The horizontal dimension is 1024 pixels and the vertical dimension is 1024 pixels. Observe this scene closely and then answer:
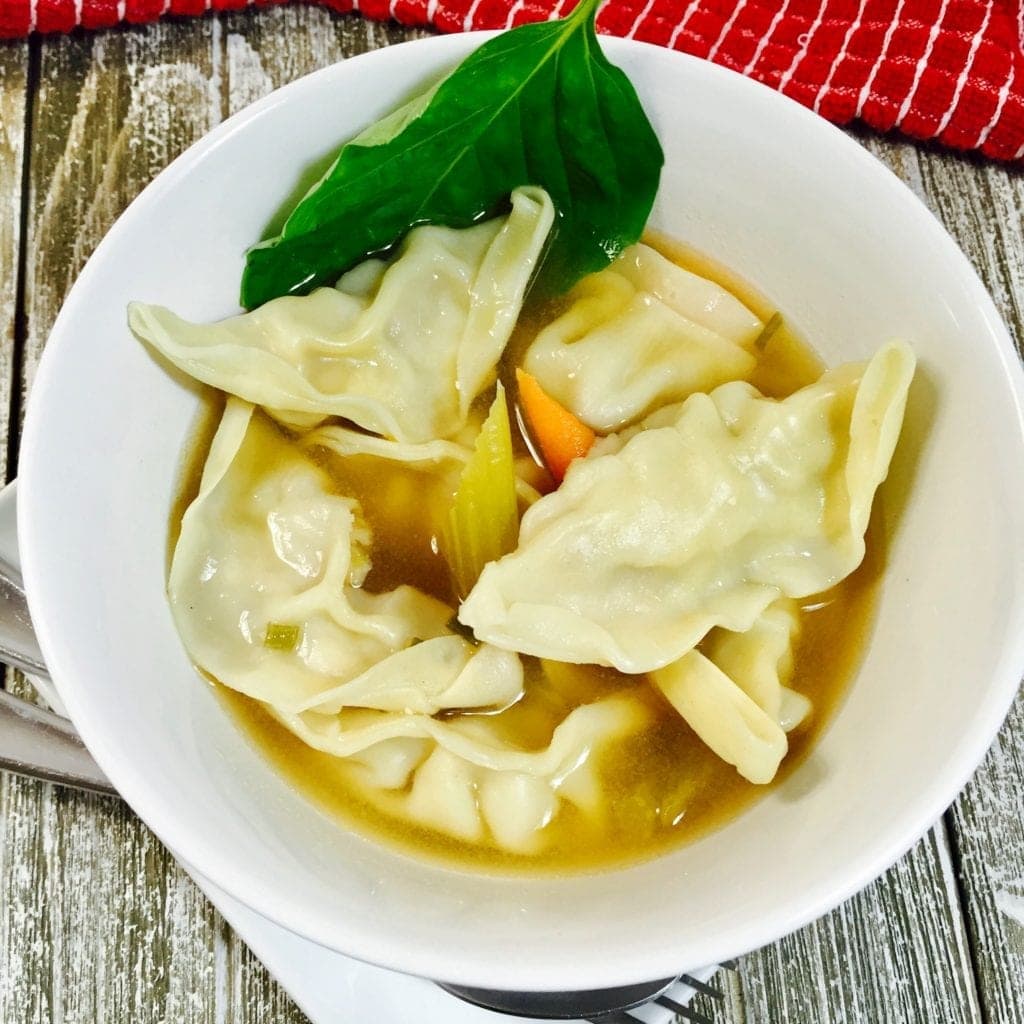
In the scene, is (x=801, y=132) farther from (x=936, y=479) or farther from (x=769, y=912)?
(x=769, y=912)

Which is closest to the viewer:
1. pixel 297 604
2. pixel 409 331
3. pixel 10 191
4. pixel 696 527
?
pixel 696 527

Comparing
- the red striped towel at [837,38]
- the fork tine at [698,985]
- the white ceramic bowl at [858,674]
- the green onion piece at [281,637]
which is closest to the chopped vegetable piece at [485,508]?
the green onion piece at [281,637]

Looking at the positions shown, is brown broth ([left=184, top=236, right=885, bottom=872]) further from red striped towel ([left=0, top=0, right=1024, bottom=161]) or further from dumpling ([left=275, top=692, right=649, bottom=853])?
red striped towel ([left=0, top=0, right=1024, bottom=161])

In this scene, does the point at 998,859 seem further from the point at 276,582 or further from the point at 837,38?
the point at 837,38

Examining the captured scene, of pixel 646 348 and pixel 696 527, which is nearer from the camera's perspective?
pixel 696 527

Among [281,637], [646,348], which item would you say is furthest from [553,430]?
[281,637]

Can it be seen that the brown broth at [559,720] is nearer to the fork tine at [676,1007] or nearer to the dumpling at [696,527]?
the dumpling at [696,527]

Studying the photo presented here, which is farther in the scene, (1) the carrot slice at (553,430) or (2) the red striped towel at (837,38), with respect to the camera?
(2) the red striped towel at (837,38)
